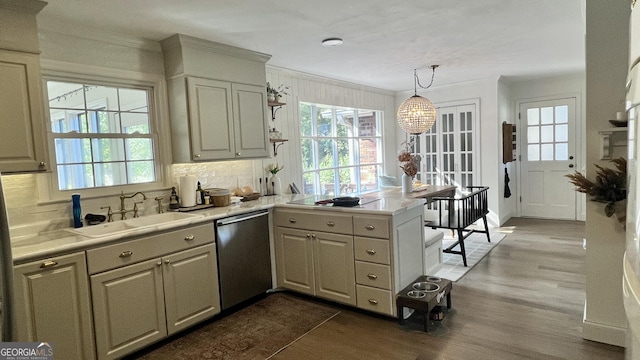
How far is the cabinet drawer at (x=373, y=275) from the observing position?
9.34ft

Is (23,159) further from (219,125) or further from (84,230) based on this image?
(219,125)

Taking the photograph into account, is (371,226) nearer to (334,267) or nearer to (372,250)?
(372,250)

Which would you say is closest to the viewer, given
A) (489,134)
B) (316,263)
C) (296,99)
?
(316,263)

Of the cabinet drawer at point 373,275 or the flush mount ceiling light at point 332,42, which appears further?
the flush mount ceiling light at point 332,42

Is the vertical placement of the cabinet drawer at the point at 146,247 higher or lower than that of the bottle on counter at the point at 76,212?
lower

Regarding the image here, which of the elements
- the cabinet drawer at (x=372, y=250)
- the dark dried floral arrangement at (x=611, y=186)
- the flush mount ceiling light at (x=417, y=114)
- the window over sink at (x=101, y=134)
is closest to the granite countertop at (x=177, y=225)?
the cabinet drawer at (x=372, y=250)

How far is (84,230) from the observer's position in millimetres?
2607

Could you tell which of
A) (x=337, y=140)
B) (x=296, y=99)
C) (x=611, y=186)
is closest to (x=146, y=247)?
(x=296, y=99)

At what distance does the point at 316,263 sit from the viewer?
3246mm

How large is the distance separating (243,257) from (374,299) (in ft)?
3.82

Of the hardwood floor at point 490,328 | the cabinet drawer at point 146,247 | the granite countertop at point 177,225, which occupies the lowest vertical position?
the hardwood floor at point 490,328

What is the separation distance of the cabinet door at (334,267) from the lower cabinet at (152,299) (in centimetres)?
87

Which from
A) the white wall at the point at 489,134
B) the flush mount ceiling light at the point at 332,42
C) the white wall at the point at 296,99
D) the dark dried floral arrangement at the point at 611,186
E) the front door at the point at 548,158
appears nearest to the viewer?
the dark dried floral arrangement at the point at 611,186

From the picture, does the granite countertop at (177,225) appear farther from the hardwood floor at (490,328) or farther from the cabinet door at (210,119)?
the hardwood floor at (490,328)
